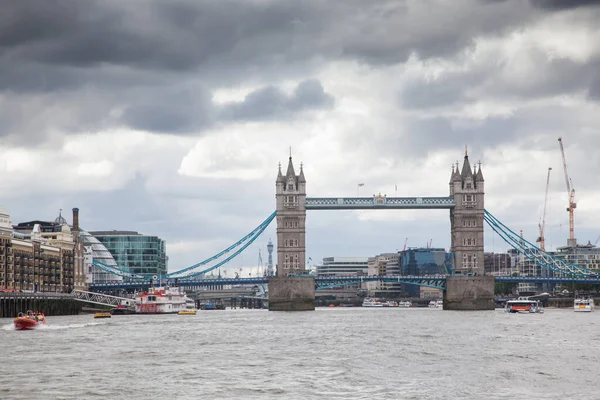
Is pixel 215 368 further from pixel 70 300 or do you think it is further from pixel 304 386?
pixel 70 300

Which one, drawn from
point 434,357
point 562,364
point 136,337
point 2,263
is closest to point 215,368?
point 434,357

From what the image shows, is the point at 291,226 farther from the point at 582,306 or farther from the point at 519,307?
the point at 582,306

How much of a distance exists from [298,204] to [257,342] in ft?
322

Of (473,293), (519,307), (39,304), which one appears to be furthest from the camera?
(473,293)

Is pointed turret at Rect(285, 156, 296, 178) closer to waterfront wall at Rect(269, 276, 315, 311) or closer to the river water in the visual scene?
waterfront wall at Rect(269, 276, 315, 311)

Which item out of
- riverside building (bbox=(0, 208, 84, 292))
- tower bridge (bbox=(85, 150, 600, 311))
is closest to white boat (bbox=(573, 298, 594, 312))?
tower bridge (bbox=(85, 150, 600, 311))

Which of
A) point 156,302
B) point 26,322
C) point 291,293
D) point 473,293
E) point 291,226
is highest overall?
point 291,226

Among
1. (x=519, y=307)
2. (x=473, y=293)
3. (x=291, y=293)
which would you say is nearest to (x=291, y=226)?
(x=291, y=293)

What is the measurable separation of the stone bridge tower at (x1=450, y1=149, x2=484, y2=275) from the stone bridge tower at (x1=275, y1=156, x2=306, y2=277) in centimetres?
2605

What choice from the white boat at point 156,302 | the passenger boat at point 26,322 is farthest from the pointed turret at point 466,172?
the passenger boat at point 26,322

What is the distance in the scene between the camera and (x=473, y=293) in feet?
590

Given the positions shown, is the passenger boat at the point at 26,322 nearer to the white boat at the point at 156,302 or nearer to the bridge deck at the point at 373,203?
the white boat at the point at 156,302

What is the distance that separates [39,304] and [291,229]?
48.8 m

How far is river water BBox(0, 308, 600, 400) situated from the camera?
169 feet
